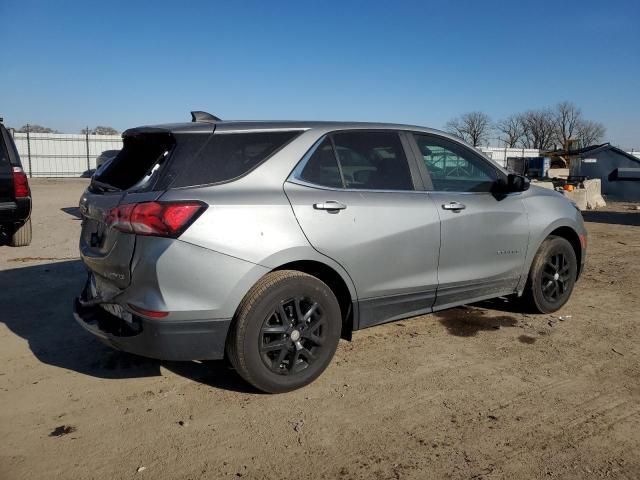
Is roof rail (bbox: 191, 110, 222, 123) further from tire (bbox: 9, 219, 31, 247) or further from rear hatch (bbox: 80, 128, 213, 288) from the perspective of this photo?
tire (bbox: 9, 219, 31, 247)

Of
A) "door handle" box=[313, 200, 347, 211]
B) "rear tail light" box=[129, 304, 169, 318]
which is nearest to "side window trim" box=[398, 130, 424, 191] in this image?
"door handle" box=[313, 200, 347, 211]

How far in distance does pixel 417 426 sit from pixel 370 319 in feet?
3.08

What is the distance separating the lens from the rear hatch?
3.19 m

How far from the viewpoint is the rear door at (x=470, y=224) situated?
4234 mm

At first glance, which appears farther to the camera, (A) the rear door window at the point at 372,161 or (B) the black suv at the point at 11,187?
(B) the black suv at the point at 11,187

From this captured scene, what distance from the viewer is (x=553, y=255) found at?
5086 mm

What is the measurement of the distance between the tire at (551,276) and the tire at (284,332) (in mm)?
2268

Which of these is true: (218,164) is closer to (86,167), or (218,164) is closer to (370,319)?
(370,319)

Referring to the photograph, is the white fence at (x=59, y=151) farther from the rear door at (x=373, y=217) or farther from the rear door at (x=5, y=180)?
the rear door at (x=373, y=217)

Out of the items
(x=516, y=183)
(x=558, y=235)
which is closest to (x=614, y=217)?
(x=558, y=235)

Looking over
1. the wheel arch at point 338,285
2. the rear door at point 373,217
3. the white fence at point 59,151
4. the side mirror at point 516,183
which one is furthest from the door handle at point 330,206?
the white fence at point 59,151

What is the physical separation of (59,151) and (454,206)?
38584 millimetres

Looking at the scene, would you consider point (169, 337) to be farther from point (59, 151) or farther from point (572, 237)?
point (59, 151)

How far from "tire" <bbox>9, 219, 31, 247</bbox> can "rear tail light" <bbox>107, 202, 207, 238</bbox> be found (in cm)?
650
